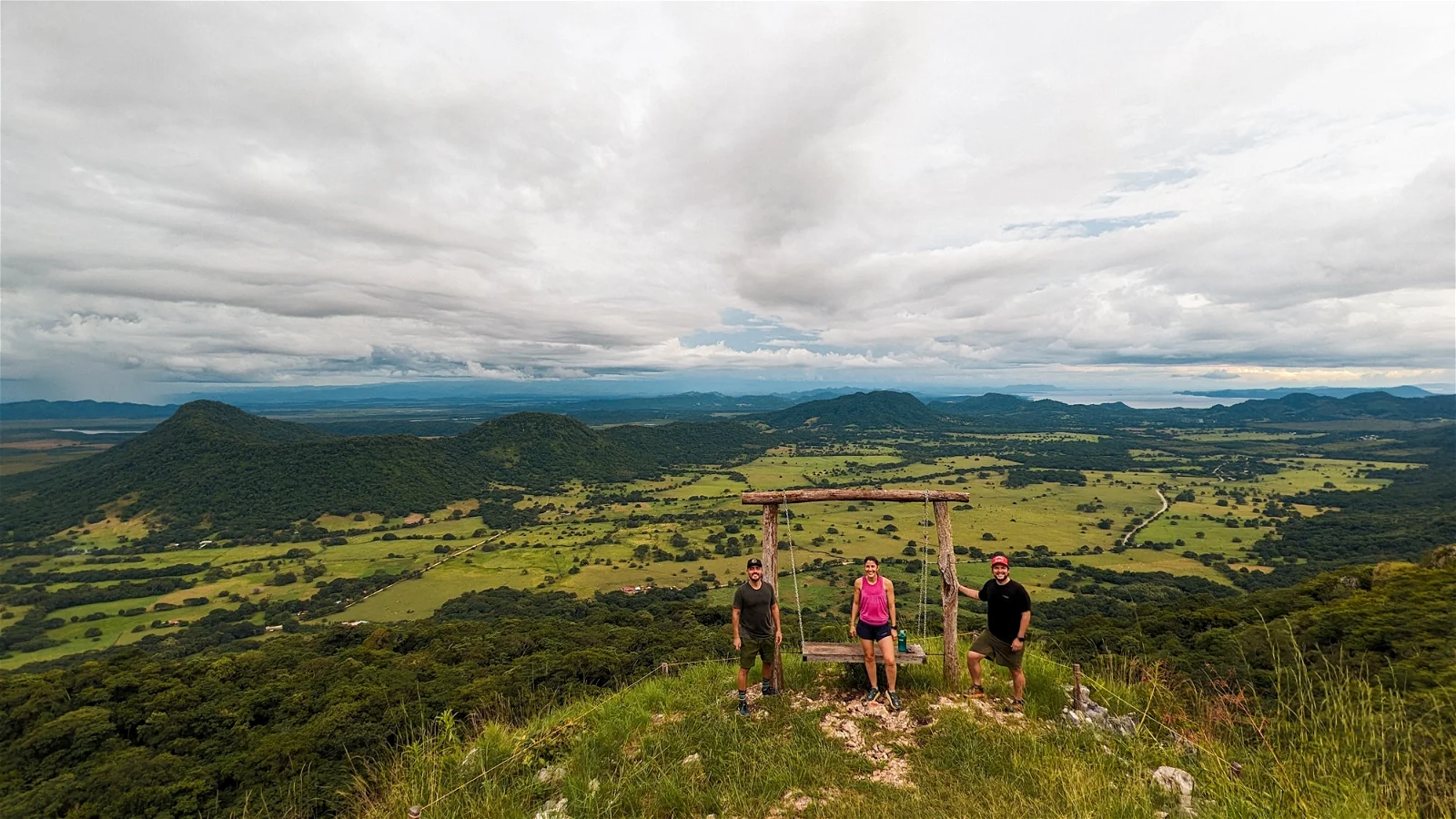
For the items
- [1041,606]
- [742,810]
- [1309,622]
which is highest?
[742,810]

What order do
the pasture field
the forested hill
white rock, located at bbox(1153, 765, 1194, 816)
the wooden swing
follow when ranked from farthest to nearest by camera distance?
the forested hill, the pasture field, the wooden swing, white rock, located at bbox(1153, 765, 1194, 816)

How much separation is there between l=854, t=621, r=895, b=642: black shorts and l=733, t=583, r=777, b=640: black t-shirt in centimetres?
A: 168

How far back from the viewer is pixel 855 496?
36.9 ft

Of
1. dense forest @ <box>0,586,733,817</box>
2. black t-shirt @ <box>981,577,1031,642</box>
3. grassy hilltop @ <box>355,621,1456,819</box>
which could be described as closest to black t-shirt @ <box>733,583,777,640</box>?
grassy hilltop @ <box>355,621,1456,819</box>

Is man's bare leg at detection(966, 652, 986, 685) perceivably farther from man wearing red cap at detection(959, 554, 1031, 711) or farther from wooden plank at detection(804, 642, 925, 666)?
wooden plank at detection(804, 642, 925, 666)

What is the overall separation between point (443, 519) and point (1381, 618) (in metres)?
161

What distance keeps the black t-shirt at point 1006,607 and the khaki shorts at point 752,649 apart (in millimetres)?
3987

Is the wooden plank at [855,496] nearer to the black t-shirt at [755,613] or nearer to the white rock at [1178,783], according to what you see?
the black t-shirt at [755,613]

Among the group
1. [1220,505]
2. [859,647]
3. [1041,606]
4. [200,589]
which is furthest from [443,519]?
[1220,505]

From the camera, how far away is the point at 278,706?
2569cm

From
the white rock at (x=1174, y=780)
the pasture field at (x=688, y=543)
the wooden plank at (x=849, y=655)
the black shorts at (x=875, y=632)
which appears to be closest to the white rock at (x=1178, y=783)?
the white rock at (x=1174, y=780)

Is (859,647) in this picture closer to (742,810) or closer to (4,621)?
(742,810)

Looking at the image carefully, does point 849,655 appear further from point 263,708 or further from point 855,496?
point 263,708

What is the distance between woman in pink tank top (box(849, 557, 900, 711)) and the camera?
372 inches
